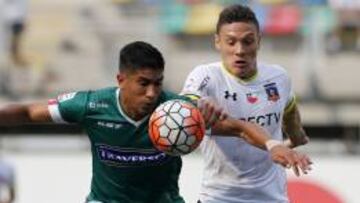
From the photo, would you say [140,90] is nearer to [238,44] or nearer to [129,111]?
[129,111]

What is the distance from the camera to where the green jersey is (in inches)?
226

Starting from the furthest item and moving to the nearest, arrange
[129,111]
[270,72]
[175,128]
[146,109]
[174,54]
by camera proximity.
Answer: [174,54] → [270,72] → [129,111] → [146,109] → [175,128]

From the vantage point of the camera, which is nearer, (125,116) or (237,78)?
(125,116)

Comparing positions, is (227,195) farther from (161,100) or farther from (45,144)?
(45,144)

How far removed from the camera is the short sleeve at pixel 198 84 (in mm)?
6020

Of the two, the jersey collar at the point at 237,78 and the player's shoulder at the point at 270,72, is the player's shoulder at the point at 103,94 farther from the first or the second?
the player's shoulder at the point at 270,72

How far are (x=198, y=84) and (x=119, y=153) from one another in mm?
679

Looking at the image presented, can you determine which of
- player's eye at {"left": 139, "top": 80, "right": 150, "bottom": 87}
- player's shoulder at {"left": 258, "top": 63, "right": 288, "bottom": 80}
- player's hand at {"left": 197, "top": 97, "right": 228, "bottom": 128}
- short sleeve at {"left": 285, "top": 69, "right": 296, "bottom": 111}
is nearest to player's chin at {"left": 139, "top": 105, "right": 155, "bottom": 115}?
player's eye at {"left": 139, "top": 80, "right": 150, "bottom": 87}

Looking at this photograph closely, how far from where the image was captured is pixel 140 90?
5508mm

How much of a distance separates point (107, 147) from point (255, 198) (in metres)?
1.09

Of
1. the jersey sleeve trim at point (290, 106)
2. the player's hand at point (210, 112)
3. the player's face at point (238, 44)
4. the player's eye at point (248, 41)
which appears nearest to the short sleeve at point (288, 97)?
the jersey sleeve trim at point (290, 106)

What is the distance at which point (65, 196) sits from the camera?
40.0 feet

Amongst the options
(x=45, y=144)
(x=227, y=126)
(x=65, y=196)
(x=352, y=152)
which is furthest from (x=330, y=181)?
(x=227, y=126)

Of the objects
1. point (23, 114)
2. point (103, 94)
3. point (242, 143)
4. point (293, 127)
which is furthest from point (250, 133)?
point (23, 114)
